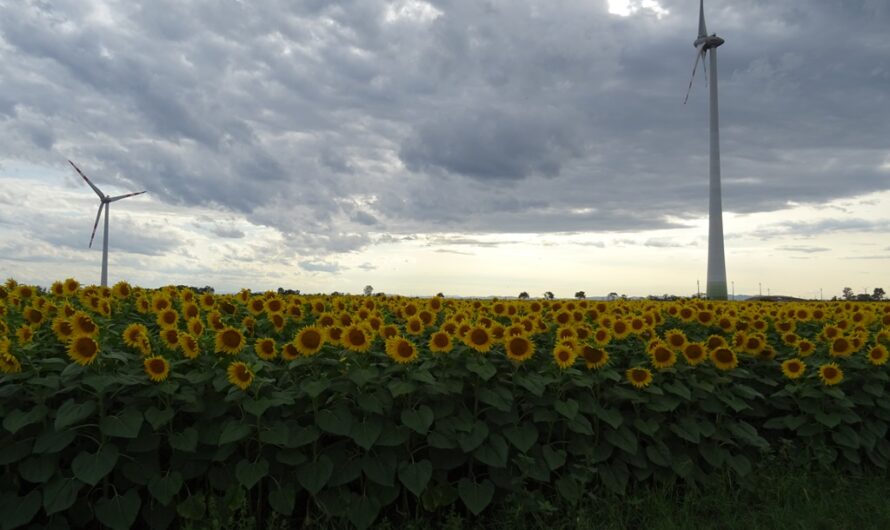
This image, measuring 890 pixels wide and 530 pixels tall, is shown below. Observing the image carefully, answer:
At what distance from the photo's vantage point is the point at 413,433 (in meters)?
6.85

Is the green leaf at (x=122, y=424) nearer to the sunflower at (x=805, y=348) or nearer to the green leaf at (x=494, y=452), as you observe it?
the green leaf at (x=494, y=452)

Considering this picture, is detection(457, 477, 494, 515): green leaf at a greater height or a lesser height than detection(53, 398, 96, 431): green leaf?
lesser

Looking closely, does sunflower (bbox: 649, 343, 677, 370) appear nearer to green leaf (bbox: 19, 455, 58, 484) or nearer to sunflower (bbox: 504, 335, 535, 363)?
sunflower (bbox: 504, 335, 535, 363)

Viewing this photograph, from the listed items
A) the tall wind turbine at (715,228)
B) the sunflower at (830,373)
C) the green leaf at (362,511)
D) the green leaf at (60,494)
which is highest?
the tall wind turbine at (715,228)

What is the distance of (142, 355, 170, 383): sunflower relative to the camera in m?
6.25

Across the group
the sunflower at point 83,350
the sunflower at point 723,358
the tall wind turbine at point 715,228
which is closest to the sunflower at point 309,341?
the sunflower at point 83,350

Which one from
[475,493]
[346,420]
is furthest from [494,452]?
[346,420]

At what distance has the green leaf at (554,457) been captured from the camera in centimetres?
701

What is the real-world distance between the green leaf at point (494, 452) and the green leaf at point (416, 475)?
49 cm

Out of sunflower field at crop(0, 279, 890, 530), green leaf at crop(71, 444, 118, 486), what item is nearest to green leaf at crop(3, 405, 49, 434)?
sunflower field at crop(0, 279, 890, 530)

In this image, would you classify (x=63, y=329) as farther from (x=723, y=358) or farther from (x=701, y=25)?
(x=701, y=25)

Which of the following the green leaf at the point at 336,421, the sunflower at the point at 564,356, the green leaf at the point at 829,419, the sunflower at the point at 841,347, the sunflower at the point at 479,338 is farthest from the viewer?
the sunflower at the point at 841,347

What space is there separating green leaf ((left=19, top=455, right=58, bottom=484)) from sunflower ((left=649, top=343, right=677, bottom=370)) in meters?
6.09

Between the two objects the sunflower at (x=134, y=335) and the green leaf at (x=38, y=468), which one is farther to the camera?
the sunflower at (x=134, y=335)
